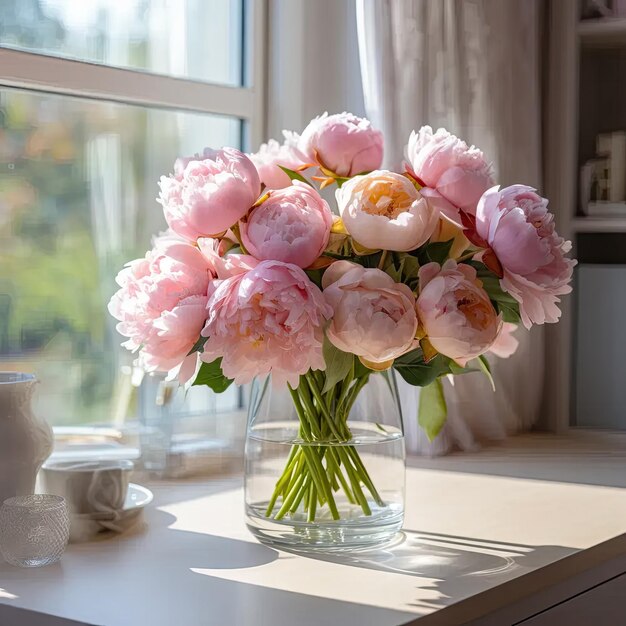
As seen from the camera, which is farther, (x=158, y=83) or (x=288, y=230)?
(x=158, y=83)

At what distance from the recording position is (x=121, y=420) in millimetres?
1908

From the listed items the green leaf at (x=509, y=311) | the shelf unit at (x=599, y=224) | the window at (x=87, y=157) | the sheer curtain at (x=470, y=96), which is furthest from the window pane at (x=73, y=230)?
the shelf unit at (x=599, y=224)

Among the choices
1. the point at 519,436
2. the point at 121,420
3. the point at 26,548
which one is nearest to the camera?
the point at 26,548

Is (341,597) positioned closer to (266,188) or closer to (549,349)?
(266,188)

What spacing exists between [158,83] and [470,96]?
0.63 metres

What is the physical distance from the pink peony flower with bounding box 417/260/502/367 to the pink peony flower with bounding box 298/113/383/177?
0.22 metres

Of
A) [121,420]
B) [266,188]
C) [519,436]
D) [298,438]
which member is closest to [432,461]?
[519,436]

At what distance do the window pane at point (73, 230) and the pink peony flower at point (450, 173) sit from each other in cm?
75

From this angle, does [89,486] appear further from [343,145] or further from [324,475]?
[343,145]

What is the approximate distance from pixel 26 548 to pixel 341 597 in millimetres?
350

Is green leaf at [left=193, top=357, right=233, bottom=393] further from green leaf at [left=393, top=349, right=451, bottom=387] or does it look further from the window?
the window

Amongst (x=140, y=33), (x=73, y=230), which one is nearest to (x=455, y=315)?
(x=73, y=230)

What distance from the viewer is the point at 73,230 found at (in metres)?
1.85

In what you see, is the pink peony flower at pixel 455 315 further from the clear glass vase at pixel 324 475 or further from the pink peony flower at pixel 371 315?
the clear glass vase at pixel 324 475
